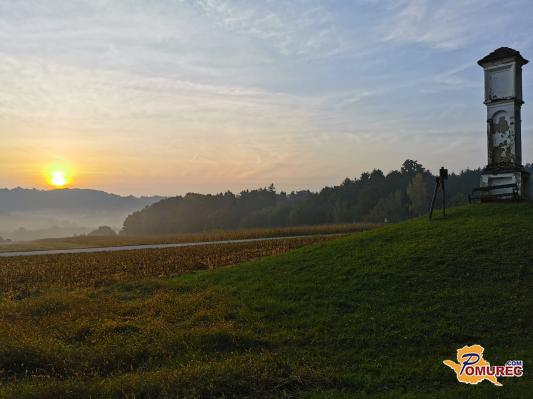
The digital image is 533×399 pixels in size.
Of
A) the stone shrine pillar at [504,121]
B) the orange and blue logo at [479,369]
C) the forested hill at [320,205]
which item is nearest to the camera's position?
the orange and blue logo at [479,369]

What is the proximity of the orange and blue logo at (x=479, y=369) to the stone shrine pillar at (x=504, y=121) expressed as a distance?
58.0 feet

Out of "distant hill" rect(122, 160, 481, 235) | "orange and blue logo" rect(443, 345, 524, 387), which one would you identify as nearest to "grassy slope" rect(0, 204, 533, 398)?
"orange and blue logo" rect(443, 345, 524, 387)

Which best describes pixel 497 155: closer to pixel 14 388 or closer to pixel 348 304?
pixel 348 304

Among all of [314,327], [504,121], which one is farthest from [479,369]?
[504,121]

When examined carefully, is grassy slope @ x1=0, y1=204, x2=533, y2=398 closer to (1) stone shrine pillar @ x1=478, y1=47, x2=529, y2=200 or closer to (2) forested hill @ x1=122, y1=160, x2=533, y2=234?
(1) stone shrine pillar @ x1=478, y1=47, x2=529, y2=200

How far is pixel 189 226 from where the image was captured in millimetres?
149375

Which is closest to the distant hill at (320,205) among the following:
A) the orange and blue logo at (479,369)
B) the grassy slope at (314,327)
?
the grassy slope at (314,327)

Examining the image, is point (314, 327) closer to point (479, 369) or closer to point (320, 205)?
point (479, 369)

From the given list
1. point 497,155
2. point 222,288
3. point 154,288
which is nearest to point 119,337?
point 222,288

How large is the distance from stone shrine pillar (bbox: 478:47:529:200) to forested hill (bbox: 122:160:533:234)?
74.4 metres

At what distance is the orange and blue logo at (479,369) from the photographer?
28.9 ft

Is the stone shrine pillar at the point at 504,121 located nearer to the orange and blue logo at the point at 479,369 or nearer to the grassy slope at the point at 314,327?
the grassy slope at the point at 314,327

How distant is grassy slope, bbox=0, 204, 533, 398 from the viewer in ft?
29.1

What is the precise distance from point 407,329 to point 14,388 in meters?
9.91
